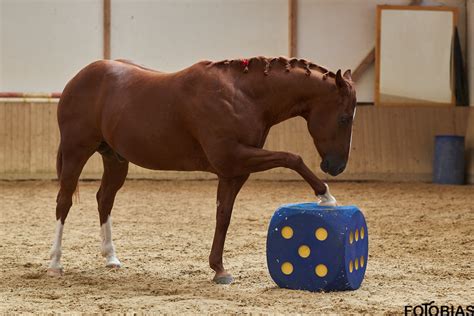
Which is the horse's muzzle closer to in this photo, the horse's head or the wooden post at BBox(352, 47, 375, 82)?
the horse's head

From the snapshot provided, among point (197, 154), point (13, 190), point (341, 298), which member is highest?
point (197, 154)

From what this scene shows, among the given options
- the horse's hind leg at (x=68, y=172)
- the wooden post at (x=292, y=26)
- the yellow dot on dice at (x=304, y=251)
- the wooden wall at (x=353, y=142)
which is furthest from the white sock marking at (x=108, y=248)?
the wooden post at (x=292, y=26)

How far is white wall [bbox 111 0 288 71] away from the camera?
1407 centimetres

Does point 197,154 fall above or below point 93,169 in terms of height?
above

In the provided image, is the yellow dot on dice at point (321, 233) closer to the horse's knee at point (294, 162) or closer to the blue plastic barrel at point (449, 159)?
the horse's knee at point (294, 162)

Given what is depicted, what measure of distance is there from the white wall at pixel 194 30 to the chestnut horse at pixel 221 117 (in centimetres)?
824

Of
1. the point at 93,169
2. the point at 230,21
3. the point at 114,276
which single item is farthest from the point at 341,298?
the point at 230,21

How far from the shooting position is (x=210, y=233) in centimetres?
794

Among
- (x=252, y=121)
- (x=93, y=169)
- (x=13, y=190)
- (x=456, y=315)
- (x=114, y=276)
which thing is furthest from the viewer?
(x=93, y=169)

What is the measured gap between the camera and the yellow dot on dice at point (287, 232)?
197 inches

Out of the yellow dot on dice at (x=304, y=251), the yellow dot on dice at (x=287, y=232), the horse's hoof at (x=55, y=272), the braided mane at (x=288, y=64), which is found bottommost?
the horse's hoof at (x=55, y=272)

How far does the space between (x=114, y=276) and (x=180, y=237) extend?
1.96m

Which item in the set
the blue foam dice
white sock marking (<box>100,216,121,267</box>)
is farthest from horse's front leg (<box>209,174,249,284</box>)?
white sock marking (<box>100,216,121,267</box>)

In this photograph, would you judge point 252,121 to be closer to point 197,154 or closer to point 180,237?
point 197,154
